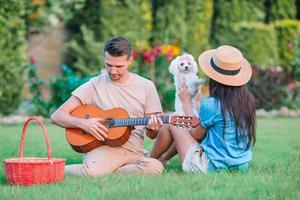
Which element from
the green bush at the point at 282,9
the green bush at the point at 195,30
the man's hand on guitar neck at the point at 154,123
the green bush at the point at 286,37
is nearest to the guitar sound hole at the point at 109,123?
the man's hand on guitar neck at the point at 154,123

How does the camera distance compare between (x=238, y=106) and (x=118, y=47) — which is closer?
(x=238, y=106)

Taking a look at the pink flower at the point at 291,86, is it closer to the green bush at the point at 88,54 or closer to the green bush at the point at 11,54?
the green bush at the point at 88,54

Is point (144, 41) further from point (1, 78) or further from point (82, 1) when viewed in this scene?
point (1, 78)

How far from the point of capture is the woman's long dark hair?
6.33 metres

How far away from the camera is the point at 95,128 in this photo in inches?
254

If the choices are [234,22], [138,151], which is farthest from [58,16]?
[138,151]

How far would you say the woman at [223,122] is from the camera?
6340 millimetres

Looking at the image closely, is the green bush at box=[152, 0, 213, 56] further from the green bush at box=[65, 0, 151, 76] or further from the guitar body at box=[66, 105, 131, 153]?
the guitar body at box=[66, 105, 131, 153]

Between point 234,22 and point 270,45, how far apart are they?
0.97m

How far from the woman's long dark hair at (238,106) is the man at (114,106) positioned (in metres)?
0.57

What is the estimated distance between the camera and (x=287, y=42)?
17625 mm

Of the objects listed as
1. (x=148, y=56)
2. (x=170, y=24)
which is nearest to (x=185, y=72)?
(x=148, y=56)

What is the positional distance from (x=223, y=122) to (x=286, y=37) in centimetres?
1168

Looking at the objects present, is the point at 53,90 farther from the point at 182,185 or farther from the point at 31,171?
the point at 182,185
